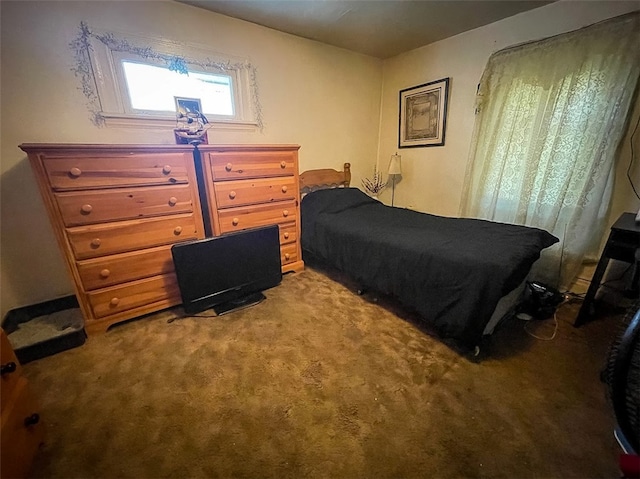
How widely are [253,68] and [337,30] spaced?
880 mm

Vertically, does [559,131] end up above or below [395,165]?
above

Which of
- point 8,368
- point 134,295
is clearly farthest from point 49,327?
point 8,368

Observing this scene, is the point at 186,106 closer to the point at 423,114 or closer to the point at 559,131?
the point at 423,114

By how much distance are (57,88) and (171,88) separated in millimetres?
705

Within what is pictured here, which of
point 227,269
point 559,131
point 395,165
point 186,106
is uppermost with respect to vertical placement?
point 186,106

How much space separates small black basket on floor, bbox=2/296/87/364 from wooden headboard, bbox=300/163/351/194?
2.20 meters

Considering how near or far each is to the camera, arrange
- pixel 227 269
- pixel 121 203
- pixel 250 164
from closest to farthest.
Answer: pixel 121 203, pixel 227 269, pixel 250 164

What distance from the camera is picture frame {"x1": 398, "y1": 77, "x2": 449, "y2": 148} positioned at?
9.24 ft

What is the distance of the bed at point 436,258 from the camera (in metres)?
1.44

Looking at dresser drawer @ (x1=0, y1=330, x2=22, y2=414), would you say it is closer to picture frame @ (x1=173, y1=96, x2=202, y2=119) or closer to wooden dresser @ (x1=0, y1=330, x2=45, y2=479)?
wooden dresser @ (x1=0, y1=330, x2=45, y2=479)

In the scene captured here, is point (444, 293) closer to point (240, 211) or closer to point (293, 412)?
point (293, 412)

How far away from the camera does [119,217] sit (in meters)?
1.71

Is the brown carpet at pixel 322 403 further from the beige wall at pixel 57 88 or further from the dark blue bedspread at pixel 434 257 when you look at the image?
the beige wall at pixel 57 88

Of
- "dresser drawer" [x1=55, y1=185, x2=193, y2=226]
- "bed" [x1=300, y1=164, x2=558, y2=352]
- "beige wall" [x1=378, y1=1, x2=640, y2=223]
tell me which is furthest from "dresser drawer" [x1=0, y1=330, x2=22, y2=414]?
"beige wall" [x1=378, y1=1, x2=640, y2=223]
